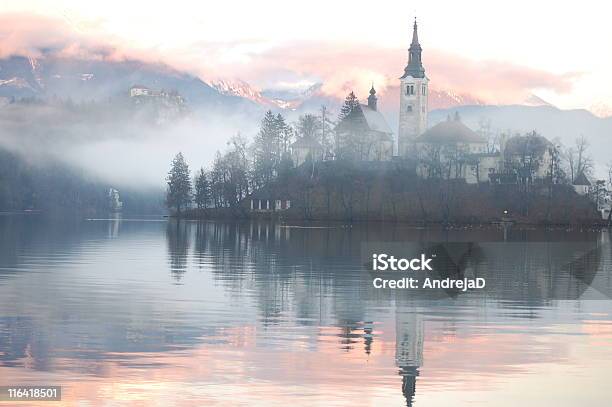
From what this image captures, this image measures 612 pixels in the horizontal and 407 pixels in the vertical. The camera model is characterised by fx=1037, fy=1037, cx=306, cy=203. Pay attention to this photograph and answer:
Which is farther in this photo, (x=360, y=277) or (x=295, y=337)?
(x=360, y=277)

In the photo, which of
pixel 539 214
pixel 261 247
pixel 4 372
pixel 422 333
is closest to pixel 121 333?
pixel 4 372

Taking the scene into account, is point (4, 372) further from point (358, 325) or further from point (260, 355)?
point (358, 325)

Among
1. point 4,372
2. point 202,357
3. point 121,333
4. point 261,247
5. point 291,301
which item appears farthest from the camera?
point 261,247

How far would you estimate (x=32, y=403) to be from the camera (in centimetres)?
2619

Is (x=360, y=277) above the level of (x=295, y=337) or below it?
above

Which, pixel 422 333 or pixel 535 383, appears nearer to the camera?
pixel 535 383

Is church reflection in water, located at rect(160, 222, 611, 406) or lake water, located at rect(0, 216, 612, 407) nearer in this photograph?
lake water, located at rect(0, 216, 612, 407)

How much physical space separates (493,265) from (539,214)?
4487 inches

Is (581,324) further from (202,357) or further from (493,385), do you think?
(202,357)

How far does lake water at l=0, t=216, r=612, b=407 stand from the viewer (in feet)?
94.6

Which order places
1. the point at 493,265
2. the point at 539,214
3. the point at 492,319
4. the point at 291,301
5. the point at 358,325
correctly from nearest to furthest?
the point at 358,325, the point at 492,319, the point at 291,301, the point at 493,265, the point at 539,214

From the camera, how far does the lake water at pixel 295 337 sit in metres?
28.8

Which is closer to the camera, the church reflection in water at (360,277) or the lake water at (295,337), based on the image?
the lake water at (295,337)

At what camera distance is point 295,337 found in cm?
3778
